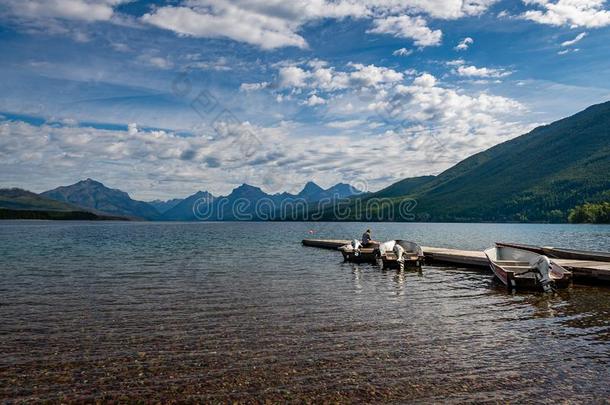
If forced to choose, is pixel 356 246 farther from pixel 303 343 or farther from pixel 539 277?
pixel 303 343

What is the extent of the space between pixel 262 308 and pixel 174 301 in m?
6.06

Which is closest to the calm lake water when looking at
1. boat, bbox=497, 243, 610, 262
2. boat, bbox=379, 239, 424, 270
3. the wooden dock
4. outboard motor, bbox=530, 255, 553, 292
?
outboard motor, bbox=530, 255, 553, 292

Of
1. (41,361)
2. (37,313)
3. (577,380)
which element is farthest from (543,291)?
(37,313)

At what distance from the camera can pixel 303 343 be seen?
16516 mm

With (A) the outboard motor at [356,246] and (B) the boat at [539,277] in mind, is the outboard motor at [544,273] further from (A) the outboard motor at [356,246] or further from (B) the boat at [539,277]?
(A) the outboard motor at [356,246]

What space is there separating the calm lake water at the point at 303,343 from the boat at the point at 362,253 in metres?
17.1

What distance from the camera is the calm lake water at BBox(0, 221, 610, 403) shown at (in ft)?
39.9

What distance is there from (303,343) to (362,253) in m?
33.6

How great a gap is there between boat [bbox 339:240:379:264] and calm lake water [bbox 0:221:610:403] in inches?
675

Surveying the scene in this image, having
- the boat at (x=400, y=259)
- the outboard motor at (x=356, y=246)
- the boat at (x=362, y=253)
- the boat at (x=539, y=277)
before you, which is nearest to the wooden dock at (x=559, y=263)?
the boat at (x=539, y=277)

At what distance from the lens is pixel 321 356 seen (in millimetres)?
14961

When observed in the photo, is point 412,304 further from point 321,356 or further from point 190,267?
point 190,267

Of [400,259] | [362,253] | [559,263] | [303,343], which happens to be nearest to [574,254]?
[559,263]

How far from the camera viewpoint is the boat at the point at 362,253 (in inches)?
1927
